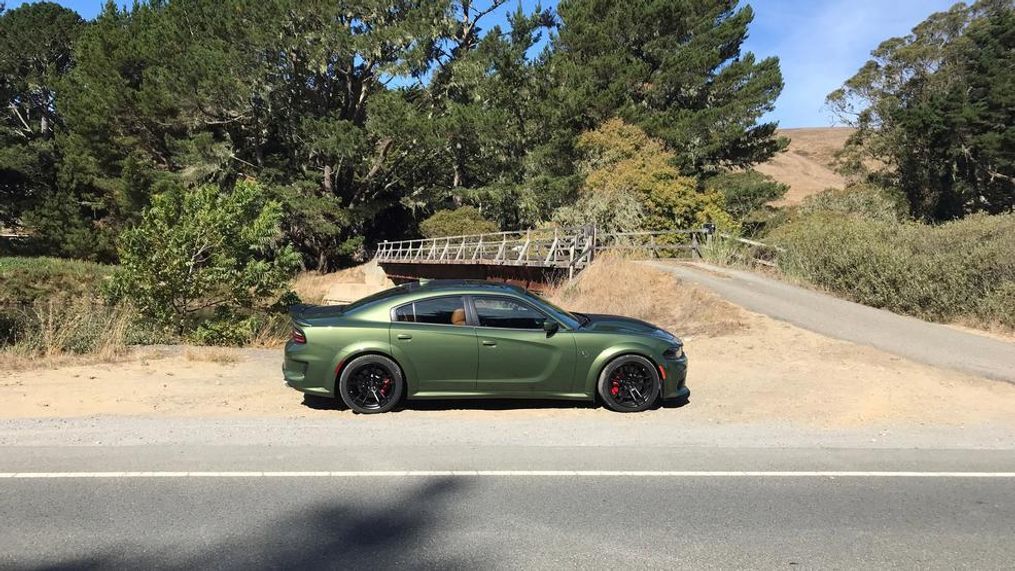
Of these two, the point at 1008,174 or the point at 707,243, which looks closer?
the point at 707,243

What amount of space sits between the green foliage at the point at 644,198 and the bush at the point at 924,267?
29.2ft

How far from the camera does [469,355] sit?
7367mm

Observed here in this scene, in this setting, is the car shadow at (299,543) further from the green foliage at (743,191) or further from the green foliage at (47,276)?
the green foliage at (743,191)

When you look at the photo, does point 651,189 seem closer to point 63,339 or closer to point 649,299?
point 649,299

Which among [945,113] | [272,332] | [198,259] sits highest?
[945,113]

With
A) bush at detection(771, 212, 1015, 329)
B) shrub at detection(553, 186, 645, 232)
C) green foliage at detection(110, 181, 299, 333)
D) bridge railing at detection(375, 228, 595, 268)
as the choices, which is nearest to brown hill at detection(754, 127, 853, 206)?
shrub at detection(553, 186, 645, 232)

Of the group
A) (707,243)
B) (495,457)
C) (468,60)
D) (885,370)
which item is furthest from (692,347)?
(468,60)

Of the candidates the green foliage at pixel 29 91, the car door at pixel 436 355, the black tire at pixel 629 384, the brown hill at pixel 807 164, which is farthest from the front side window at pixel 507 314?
the brown hill at pixel 807 164

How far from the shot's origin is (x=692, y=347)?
11891mm

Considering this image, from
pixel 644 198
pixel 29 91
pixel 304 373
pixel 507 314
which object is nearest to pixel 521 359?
pixel 507 314

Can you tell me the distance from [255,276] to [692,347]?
9.37 m

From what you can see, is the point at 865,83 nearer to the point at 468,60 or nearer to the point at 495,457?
the point at 468,60

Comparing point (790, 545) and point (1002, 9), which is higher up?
point (1002, 9)

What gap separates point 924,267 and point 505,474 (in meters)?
13.6
